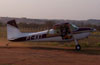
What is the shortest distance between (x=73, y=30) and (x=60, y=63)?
729cm

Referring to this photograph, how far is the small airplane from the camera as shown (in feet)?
59.4

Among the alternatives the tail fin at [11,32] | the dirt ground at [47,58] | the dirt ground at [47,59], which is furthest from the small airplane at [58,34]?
the dirt ground at [47,59]

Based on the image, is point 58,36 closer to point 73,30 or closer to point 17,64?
point 73,30

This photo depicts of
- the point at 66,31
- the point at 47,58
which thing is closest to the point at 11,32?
the point at 66,31

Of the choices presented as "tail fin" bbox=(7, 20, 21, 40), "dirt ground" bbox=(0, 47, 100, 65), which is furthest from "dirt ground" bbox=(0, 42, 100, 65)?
"tail fin" bbox=(7, 20, 21, 40)

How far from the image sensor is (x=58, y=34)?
18.7 m

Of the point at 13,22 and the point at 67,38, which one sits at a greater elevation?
the point at 13,22

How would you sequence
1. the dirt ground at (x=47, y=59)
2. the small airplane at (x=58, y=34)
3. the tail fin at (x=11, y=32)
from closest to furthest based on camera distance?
the dirt ground at (x=47, y=59) < the small airplane at (x=58, y=34) < the tail fin at (x=11, y=32)

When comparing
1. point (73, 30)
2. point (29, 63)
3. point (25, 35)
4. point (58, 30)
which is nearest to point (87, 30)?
point (73, 30)

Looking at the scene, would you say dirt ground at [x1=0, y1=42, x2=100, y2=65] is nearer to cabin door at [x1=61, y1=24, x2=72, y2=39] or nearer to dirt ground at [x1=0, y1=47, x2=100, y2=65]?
dirt ground at [x1=0, y1=47, x2=100, y2=65]

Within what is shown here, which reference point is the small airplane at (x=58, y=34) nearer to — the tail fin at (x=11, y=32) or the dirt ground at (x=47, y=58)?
the tail fin at (x=11, y=32)

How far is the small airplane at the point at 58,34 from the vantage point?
1809 centimetres

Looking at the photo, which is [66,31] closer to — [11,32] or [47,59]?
[11,32]

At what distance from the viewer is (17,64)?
10.7 meters
